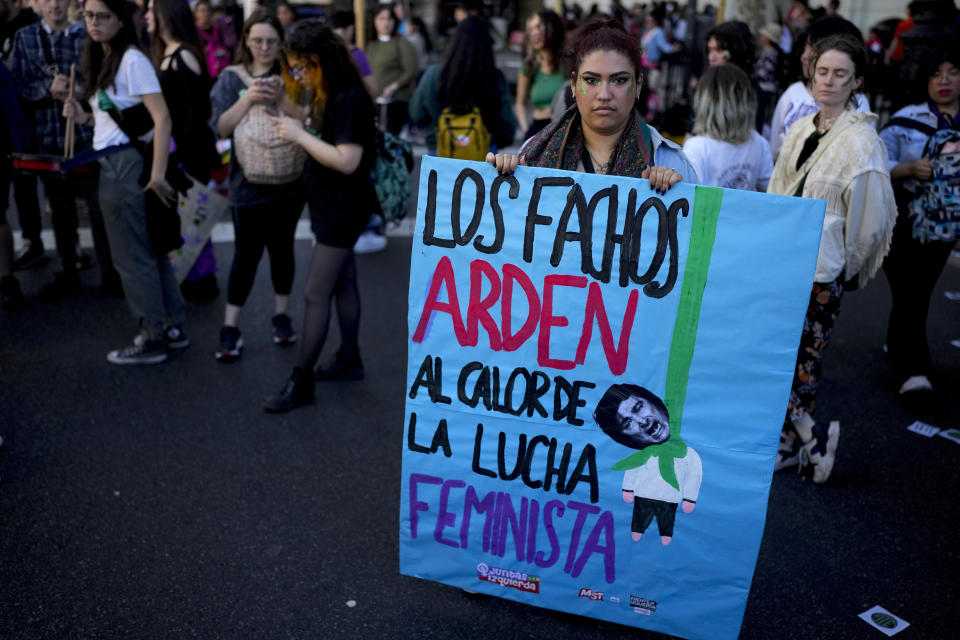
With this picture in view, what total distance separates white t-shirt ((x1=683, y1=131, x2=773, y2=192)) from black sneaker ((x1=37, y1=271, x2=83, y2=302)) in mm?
4364

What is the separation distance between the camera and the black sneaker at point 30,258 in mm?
6297

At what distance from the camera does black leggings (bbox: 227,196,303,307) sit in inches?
184

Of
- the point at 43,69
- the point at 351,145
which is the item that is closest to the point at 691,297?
Answer: the point at 351,145

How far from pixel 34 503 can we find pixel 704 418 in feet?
8.81

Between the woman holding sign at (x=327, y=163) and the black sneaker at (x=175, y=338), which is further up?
the woman holding sign at (x=327, y=163)

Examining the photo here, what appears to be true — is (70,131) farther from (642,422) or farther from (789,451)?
(789,451)

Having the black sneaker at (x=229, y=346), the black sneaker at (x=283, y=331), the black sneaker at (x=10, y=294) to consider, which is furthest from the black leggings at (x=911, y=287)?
the black sneaker at (x=10, y=294)

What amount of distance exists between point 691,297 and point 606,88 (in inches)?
27.0

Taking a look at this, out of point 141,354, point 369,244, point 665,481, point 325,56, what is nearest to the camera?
point 665,481

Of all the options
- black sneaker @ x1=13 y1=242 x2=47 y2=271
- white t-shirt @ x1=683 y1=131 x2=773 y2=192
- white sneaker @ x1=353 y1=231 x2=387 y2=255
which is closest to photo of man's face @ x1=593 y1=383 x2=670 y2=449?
white t-shirt @ x1=683 y1=131 x2=773 y2=192

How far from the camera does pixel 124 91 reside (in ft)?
14.4

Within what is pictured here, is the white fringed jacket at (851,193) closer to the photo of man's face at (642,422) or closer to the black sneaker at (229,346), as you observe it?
the photo of man's face at (642,422)

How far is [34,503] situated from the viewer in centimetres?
341

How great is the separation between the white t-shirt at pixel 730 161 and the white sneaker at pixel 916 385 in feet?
4.75
